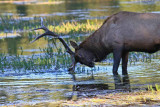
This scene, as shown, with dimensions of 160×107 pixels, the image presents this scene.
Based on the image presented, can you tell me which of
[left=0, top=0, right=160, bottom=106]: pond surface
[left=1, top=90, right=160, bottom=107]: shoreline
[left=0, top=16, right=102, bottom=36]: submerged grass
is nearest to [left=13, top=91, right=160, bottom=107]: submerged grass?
[left=1, top=90, right=160, bottom=107]: shoreline

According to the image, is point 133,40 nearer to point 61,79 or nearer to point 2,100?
point 61,79

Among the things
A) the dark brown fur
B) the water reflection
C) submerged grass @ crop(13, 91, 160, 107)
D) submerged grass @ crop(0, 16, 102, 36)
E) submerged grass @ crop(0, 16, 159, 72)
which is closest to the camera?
submerged grass @ crop(13, 91, 160, 107)

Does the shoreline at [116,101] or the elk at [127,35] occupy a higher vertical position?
the elk at [127,35]

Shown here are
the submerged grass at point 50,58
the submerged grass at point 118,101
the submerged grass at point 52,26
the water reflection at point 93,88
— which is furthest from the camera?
the submerged grass at point 52,26

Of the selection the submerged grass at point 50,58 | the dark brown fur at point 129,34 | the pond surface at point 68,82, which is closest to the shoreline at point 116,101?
the pond surface at point 68,82

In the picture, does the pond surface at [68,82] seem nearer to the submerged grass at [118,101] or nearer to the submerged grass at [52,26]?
the submerged grass at [118,101]

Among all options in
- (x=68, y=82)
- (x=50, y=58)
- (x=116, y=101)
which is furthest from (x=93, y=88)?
(x=50, y=58)

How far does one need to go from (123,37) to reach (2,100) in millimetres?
3617

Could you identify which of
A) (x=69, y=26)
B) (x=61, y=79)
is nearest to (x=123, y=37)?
(x=61, y=79)

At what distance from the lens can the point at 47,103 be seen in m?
8.06

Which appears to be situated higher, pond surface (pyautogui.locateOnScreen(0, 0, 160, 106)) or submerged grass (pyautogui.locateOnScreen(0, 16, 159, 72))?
submerged grass (pyautogui.locateOnScreen(0, 16, 159, 72))

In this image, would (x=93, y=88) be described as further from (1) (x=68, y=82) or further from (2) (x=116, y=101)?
(2) (x=116, y=101)

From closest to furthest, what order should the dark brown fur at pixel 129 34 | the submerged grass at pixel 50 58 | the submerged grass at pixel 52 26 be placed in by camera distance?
the dark brown fur at pixel 129 34 → the submerged grass at pixel 50 58 → the submerged grass at pixel 52 26

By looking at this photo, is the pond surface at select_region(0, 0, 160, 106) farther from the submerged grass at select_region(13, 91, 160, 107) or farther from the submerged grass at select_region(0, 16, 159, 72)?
the submerged grass at select_region(13, 91, 160, 107)
